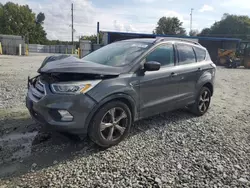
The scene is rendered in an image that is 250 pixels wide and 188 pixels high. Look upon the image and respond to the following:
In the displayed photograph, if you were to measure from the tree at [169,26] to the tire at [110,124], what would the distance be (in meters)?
70.4

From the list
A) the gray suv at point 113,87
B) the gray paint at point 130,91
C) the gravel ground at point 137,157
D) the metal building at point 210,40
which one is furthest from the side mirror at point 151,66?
A: the metal building at point 210,40

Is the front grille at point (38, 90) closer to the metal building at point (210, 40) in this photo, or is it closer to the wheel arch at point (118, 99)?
the wheel arch at point (118, 99)

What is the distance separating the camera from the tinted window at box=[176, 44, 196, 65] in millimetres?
4840

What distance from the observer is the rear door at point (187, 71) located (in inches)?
189

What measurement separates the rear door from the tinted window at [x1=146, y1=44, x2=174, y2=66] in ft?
0.73

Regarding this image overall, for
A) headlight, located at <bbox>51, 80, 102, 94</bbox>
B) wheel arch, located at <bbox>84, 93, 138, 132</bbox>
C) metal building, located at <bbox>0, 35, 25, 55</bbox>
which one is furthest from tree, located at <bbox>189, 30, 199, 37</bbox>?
headlight, located at <bbox>51, 80, 102, 94</bbox>

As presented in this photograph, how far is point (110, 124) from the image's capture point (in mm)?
3592

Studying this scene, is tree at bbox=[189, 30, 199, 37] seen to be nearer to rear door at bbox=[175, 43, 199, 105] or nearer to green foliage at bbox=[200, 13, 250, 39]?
green foliage at bbox=[200, 13, 250, 39]

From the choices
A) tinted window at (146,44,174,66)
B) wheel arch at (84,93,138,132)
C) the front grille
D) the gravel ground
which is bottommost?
the gravel ground

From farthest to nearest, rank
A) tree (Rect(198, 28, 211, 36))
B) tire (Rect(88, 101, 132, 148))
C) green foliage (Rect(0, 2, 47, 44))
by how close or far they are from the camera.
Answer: tree (Rect(198, 28, 211, 36)) → green foliage (Rect(0, 2, 47, 44)) → tire (Rect(88, 101, 132, 148))

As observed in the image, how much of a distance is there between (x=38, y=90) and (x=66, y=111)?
0.68 meters

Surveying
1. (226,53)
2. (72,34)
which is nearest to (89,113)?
(226,53)

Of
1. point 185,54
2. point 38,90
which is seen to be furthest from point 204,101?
point 38,90

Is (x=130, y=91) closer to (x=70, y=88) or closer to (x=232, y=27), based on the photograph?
(x=70, y=88)
